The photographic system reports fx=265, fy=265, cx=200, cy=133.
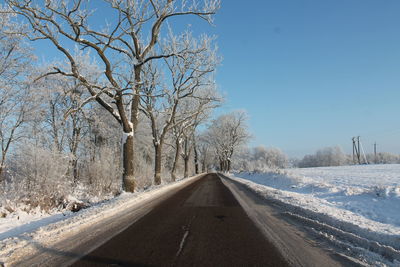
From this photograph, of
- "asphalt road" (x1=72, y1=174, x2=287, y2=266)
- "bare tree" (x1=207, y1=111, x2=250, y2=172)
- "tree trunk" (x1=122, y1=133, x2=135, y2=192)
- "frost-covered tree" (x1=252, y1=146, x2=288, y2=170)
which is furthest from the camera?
"frost-covered tree" (x1=252, y1=146, x2=288, y2=170)

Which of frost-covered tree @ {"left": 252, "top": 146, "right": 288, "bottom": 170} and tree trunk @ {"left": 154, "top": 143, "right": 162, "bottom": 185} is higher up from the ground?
frost-covered tree @ {"left": 252, "top": 146, "right": 288, "bottom": 170}

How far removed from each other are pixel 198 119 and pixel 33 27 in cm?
2647

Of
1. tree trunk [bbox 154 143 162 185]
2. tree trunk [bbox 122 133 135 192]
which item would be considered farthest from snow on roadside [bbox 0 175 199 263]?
tree trunk [bbox 154 143 162 185]

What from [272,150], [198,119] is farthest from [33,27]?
[272,150]

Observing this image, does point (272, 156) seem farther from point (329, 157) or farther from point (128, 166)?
point (128, 166)

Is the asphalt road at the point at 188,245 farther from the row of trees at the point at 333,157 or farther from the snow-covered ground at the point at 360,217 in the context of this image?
the row of trees at the point at 333,157

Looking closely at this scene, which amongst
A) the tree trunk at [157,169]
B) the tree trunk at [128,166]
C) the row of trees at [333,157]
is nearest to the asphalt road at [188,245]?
the tree trunk at [128,166]

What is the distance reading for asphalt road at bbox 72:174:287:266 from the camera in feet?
12.6

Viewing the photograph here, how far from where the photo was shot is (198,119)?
1447 inches

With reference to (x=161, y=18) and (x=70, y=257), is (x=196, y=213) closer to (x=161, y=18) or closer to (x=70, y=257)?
(x=70, y=257)

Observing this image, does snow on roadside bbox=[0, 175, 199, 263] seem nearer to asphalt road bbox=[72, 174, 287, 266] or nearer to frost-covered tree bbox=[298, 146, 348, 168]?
asphalt road bbox=[72, 174, 287, 266]

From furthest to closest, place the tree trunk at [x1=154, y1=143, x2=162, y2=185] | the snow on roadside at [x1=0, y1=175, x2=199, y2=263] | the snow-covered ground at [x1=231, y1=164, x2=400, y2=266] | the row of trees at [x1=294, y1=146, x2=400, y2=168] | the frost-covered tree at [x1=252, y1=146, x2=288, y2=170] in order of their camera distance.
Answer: the frost-covered tree at [x1=252, y1=146, x2=288, y2=170], the row of trees at [x1=294, y1=146, x2=400, y2=168], the tree trunk at [x1=154, y1=143, x2=162, y2=185], the snow-covered ground at [x1=231, y1=164, x2=400, y2=266], the snow on roadside at [x1=0, y1=175, x2=199, y2=263]

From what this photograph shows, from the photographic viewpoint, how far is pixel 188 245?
4641 mm

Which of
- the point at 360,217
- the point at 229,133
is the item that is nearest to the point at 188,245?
the point at 360,217
